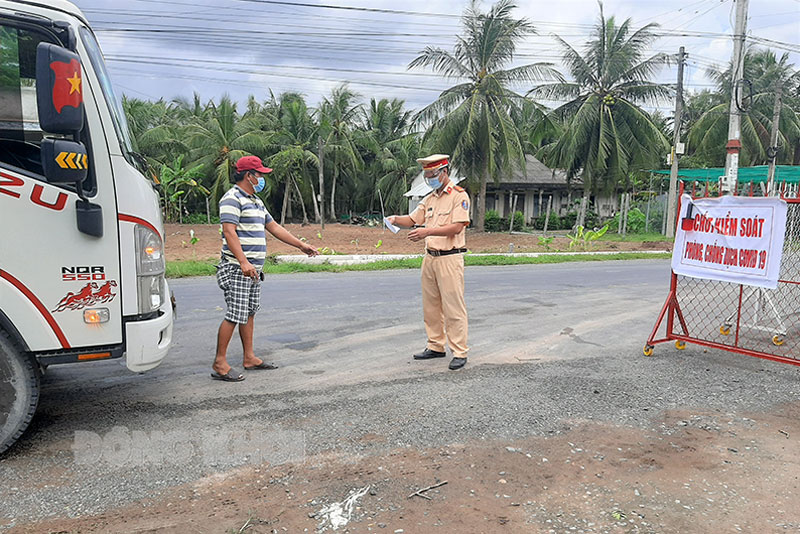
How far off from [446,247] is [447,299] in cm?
47

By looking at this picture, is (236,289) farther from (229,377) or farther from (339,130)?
(339,130)

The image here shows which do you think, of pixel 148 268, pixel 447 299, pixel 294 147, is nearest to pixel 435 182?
pixel 447 299

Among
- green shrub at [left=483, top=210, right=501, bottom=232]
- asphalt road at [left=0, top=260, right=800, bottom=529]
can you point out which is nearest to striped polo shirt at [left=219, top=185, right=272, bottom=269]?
asphalt road at [left=0, top=260, right=800, bottom=529]

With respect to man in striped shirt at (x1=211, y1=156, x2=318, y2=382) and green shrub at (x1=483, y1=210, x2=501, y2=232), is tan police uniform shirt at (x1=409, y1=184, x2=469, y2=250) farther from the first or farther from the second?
green shrub at (x1=483, y1=210, x2=501, y2=232)

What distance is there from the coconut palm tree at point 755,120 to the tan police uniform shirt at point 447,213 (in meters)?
30.9

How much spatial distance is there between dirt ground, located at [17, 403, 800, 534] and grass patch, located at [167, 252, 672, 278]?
9.45 m

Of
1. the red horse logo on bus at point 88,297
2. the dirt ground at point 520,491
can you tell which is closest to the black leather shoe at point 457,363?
the dirt ground at point 520,491

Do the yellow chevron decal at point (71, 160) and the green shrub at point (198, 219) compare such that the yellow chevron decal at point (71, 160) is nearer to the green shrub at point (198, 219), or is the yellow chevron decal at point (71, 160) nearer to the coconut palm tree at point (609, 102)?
the coconut palm tree at point (609, 102)

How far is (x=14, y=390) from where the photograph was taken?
344 cm

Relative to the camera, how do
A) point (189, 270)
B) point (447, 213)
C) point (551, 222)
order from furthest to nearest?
point (551, 222)
point (189, 270)
point (447, 213)

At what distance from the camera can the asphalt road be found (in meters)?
3.43

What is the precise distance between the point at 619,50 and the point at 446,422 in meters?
27.6

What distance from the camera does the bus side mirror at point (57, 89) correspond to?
9.62 ft

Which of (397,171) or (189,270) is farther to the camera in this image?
(397,171)
